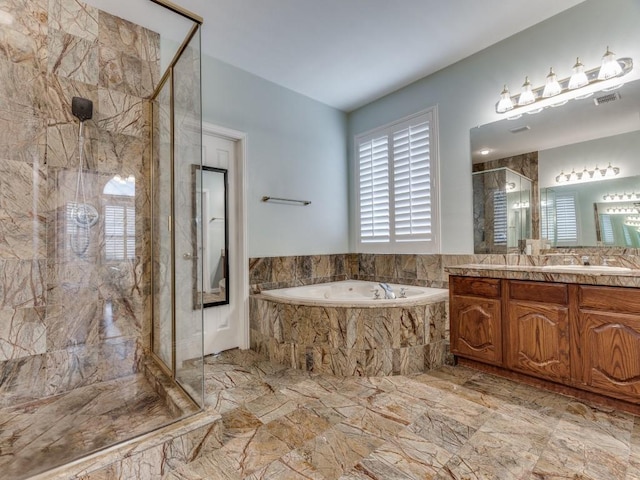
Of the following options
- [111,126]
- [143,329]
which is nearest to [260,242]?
[143,329]

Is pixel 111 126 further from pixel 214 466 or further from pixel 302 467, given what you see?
pixel 302 467

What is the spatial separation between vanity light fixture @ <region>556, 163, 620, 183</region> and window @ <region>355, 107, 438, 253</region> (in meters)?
1.08

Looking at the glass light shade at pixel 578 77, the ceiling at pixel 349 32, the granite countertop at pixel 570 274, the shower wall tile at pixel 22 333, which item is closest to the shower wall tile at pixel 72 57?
the ceiling at pixel 349 32

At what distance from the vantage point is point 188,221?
1975 millimetres

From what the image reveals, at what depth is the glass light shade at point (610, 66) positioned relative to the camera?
88.0 inches

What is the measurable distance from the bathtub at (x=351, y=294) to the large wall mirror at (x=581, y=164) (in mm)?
846

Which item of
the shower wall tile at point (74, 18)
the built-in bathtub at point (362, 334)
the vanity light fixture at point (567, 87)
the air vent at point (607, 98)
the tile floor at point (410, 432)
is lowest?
the tile floor at point (410, 432)

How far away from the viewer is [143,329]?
8.36 feet

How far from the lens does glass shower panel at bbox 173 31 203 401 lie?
1.87 metres

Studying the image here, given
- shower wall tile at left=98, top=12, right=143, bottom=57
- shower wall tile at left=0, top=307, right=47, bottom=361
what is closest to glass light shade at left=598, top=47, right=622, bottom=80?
shower wall tile at left=98, top=12, right=143, bottom=57

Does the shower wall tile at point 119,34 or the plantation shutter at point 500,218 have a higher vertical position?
the shower wall tile at point 119,34

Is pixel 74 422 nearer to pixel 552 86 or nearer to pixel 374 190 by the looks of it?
pixel 374 190

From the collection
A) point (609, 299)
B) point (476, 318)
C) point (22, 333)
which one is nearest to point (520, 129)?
point (609, 299)

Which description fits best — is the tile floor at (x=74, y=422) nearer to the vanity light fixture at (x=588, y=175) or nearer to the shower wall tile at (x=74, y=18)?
the shower wall tile at (x=74, y=18)
